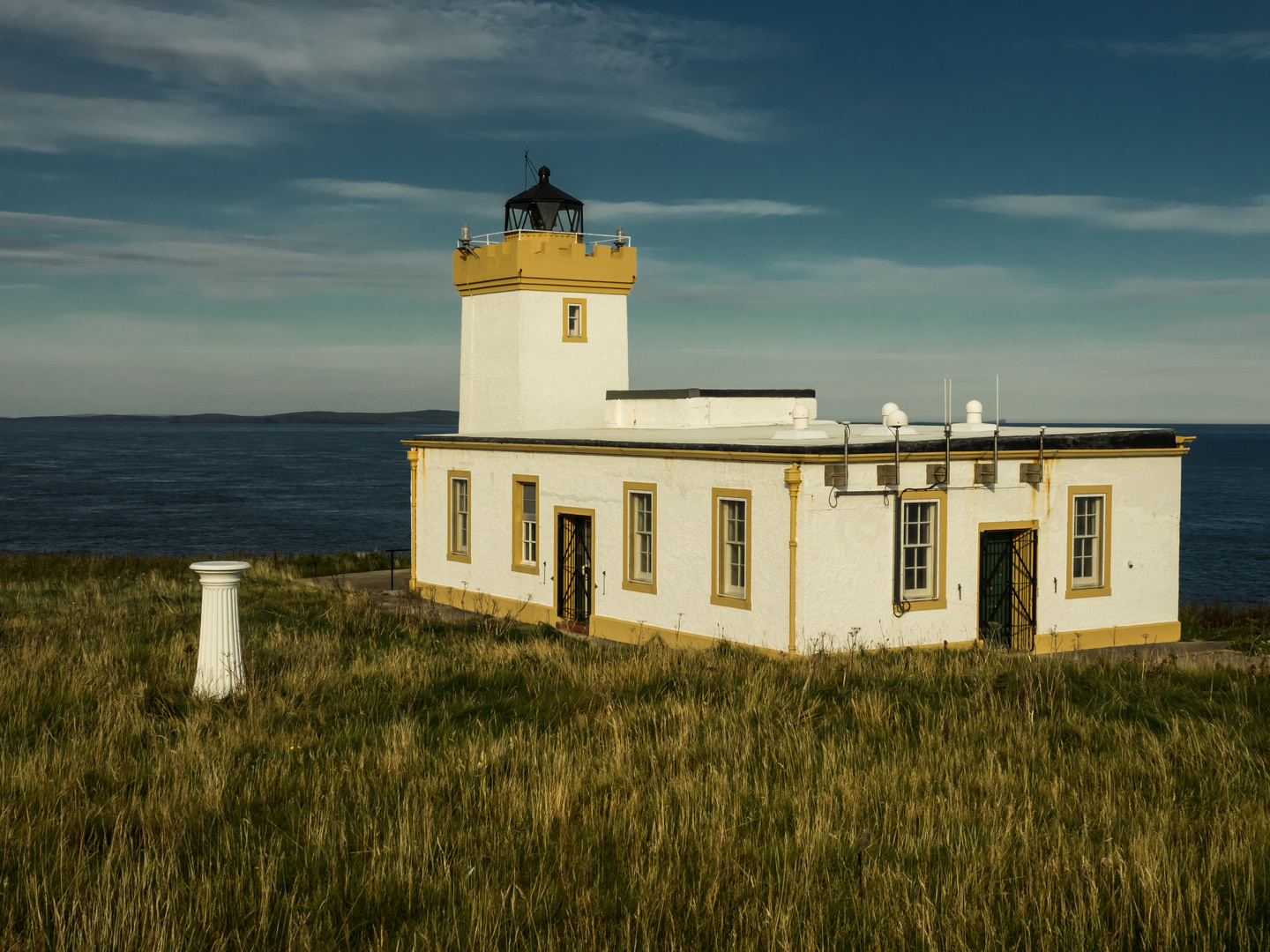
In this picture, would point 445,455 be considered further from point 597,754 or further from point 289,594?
point 597,754

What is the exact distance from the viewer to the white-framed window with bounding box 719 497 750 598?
Answer: 1631 centimetres

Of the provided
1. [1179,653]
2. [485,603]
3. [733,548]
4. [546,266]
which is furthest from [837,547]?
[546,266]

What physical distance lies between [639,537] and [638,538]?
31 millimetres

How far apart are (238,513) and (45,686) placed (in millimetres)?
59669

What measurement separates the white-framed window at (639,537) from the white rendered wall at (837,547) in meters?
0.21

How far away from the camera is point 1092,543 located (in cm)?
1752

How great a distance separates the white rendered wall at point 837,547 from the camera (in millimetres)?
15367

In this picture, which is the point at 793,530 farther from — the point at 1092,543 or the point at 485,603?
the point at 485,603

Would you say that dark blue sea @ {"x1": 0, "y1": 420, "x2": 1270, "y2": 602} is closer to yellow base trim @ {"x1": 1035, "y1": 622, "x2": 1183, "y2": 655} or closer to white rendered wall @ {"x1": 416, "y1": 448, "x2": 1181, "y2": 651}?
yellow base trim @ {"x1": 1035, "y1": 622, "x2": 1183, "y2": 655}

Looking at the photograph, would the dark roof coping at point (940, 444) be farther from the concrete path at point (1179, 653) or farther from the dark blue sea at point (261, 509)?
the dark blue sea at point (261, 509)

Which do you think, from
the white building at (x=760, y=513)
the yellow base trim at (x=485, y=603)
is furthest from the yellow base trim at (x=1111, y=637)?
the yellow base trim at (x=485, y=603)

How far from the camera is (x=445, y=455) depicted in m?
22.5

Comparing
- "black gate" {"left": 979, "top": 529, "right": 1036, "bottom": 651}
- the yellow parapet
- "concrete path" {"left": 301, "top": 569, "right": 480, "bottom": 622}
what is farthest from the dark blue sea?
"black gate" {"left": 979, "top": 529, "right": 1036, "bottom": 651}

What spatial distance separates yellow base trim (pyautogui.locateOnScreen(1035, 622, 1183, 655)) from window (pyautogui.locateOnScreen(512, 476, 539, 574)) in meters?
8.54
